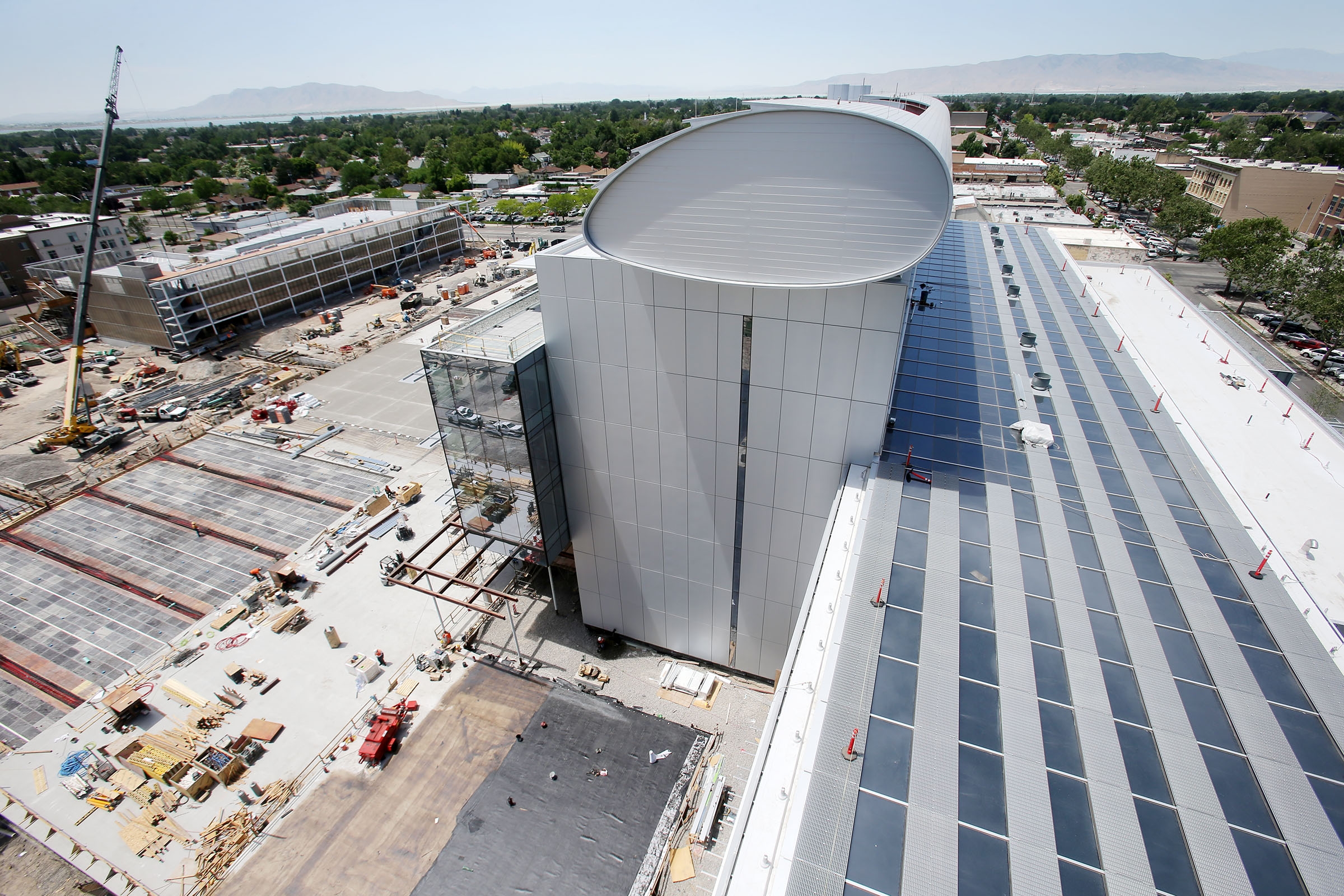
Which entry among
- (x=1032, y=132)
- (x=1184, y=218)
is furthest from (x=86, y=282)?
(x=1032, y=132)

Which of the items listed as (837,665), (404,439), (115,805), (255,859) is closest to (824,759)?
(837,665)

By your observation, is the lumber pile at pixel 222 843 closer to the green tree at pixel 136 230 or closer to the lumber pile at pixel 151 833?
the lumber pile at pixel 151 833

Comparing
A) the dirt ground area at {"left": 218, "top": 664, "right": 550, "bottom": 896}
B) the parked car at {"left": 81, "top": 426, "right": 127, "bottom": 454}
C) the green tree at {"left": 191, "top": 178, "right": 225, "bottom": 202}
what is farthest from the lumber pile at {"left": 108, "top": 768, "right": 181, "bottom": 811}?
the green tree at {"left": 191, "top": 178, "right": 225, "bottom": 202}

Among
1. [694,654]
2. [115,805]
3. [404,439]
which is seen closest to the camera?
[115,805]

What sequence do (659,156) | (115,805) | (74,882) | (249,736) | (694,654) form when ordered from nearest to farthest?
(659,156) → (74,882) → (115,805) → (249,736) → (694,654)

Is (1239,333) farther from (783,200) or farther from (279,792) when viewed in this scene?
(279,792)

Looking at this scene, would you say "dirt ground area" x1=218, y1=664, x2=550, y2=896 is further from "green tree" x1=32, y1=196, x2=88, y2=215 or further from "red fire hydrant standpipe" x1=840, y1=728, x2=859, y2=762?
"green tree" x1=32, y1=196, x2=88, y2=215

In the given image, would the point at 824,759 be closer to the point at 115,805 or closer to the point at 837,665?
the point at 837,665
